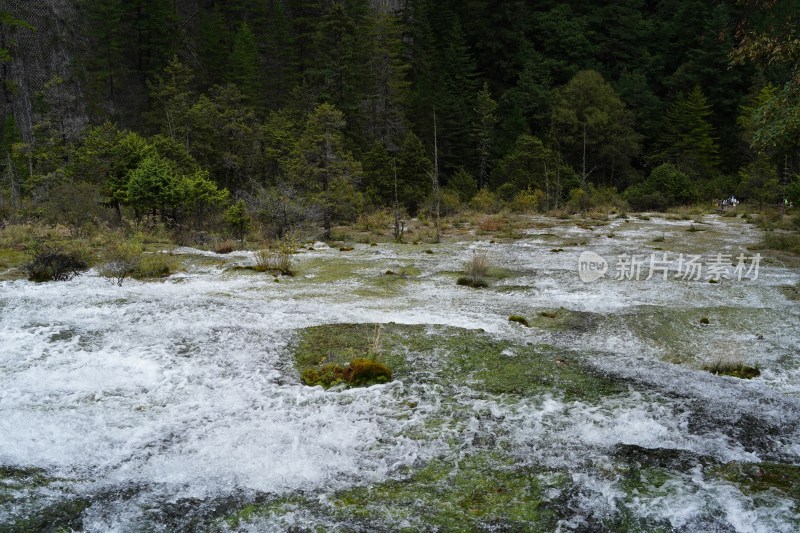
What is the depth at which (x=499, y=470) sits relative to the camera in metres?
4.60

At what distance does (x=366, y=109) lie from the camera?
40.2 meters

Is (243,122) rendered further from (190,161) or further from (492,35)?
(492,35)

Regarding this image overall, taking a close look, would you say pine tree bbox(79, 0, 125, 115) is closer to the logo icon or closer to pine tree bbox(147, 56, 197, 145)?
pine tree bbox(147, 56, 197, 145)

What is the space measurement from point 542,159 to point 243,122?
61.0ft

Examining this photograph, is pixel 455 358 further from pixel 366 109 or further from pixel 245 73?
pixel 366 109

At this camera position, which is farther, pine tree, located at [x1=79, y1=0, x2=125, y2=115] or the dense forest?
pine tree, located at [x1=79, y1=0, x2=125, y2=115]

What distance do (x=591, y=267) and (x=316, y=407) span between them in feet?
34.2

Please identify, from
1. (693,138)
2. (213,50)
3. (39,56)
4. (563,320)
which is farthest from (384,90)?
(563,320)

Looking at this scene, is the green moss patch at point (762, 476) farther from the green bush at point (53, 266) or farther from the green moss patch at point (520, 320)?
the green bush at point (53, 266)

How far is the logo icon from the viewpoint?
515 inches

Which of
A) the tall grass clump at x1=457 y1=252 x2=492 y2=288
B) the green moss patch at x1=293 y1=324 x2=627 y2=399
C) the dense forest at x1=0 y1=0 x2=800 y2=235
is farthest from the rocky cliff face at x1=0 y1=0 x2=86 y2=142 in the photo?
the green moss patch at x1=293 y1=324 x2=627 y2=399

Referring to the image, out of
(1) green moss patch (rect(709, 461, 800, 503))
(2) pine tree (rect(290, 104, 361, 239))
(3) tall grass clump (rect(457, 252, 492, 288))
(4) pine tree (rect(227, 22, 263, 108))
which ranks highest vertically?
(4) pine tree (rect(227, 22, 263, 108))

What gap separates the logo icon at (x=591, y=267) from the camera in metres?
13.1

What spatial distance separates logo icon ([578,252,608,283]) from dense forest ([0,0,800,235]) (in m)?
7.93
